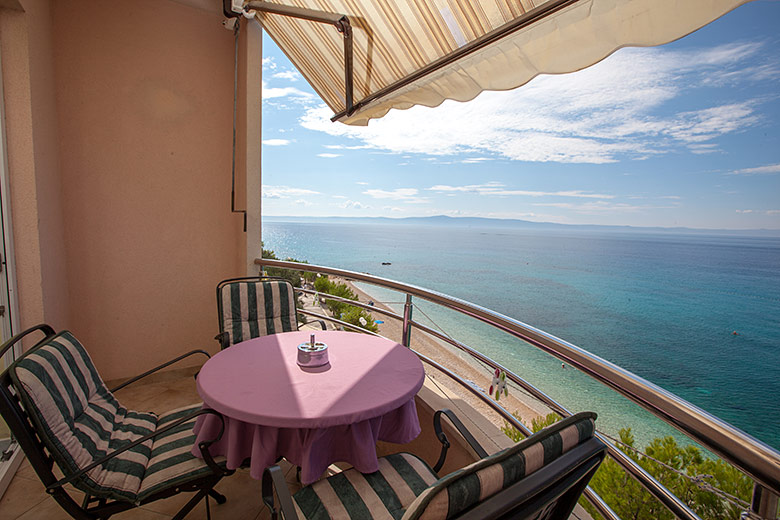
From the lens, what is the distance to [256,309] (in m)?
2.86

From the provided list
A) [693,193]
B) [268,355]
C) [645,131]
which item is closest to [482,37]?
[268,355]

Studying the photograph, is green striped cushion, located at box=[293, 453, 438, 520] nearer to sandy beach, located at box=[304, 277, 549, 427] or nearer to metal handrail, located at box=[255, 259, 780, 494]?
metal handrail, located at box=[255, 259, 780, 494]

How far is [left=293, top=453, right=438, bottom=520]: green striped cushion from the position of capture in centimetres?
128

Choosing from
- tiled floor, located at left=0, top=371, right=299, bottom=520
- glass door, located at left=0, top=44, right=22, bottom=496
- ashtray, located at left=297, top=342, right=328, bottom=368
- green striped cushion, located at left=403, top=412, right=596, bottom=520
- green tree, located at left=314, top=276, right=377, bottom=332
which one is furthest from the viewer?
green tree, located at left=314, top=276, right=377, bottom=332

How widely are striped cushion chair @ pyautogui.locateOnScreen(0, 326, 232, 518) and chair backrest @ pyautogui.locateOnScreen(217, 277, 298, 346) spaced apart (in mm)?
972

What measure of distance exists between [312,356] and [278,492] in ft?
2.18

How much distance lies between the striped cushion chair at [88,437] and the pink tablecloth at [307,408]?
0.50 feet

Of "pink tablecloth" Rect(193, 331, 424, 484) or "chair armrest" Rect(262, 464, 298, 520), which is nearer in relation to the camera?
"chair armrest" Rect(262, 464, 298, 520)

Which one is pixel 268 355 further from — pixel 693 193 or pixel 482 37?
pixel 693 193

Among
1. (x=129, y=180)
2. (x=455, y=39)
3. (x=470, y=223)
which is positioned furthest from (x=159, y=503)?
(x=470, y=223)

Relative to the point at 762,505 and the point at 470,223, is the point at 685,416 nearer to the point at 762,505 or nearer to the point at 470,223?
the point at 762,505

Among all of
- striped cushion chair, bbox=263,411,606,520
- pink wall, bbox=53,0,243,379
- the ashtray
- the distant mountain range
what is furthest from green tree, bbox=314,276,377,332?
the distant mountain range

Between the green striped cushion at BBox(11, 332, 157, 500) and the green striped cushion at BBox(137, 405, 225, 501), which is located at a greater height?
the green striped cushion at BBox(11, 332, 157, 500)

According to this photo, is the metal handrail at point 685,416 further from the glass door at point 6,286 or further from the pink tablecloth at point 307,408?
the glass door at point 6,286
